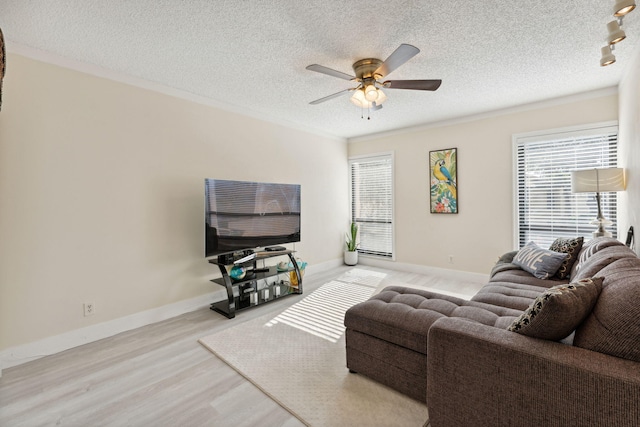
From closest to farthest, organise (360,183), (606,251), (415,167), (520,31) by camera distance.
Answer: (606,251) → (520,31) → (415,167) → (360,183)

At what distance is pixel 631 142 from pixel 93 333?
5.18 metres

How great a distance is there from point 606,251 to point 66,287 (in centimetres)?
424

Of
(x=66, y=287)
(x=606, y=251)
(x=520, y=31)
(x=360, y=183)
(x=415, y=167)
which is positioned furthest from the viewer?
(x=360, y=183)

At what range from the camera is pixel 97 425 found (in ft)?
5.45

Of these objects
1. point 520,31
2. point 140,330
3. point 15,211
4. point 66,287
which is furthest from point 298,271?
point 520,31

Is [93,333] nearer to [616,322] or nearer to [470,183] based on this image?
[616,322]

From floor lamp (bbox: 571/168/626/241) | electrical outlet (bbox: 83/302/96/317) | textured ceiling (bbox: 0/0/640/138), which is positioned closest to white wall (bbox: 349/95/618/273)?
textured ceiling (bbox: 0/0/640/138)

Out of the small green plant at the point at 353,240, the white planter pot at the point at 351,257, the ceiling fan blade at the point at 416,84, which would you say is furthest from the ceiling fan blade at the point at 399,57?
the white planter pot at the point at 351,257

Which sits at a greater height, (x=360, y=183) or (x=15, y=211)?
(x=360, y=183)

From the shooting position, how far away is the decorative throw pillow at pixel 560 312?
1.19 m

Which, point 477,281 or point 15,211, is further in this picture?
point 477,281

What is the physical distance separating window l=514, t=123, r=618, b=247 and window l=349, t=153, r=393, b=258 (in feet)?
6.47

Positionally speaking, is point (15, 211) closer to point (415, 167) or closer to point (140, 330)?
point (140, 330)

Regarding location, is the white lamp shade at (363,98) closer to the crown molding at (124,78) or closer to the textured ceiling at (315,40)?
the textured ceiling at (315,40)
